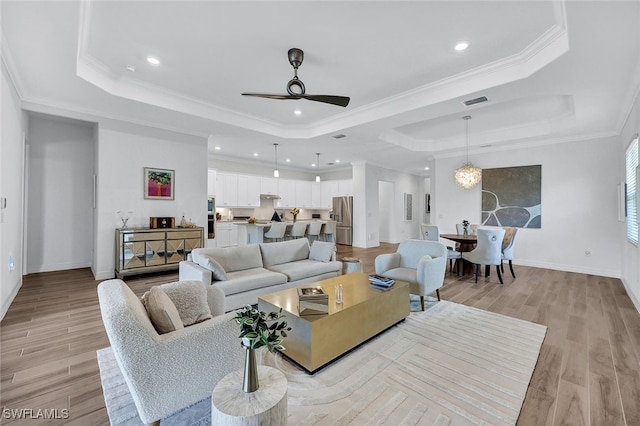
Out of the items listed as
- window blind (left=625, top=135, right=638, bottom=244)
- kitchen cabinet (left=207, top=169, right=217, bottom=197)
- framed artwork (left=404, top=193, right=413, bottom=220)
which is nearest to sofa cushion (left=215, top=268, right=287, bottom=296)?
window blind (left=625, top=135, right=638, bottom=244)

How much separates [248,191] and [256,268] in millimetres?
5269

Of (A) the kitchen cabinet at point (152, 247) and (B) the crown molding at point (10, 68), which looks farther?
(A) the kitchen cabinet at point (152, 247)

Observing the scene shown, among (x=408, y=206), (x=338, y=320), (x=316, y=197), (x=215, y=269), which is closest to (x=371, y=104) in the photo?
(x=215, y=269)

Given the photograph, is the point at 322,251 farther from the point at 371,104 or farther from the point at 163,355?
the point at 163,355

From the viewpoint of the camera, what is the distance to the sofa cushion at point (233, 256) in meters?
3.44

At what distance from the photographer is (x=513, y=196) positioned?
630cm

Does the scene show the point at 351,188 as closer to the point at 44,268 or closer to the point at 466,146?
the point at 466,146

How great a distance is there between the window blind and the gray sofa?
403 centimetres

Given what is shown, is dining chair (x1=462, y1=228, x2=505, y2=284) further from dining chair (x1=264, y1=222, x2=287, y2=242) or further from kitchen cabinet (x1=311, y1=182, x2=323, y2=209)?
kitchen cabinet (x1=311, y1=182, x2=323, y2=209)

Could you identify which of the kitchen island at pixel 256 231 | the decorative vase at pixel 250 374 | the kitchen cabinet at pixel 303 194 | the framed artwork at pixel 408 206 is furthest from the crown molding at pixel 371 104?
the framed artwork at pixel 408 206

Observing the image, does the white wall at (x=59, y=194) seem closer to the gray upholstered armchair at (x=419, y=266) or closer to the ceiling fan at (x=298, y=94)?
the ceiling fan at (x=298, y=94)

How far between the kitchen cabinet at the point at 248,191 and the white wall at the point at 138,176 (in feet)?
8.49

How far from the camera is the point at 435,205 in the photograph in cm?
765

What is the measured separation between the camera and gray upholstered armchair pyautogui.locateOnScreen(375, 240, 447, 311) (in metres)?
3.34
